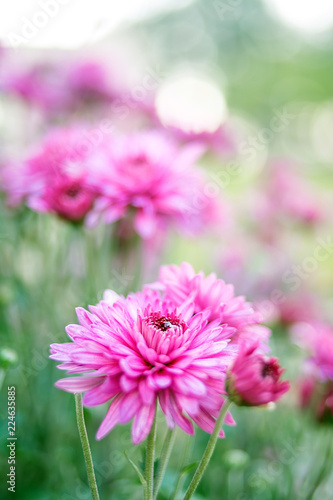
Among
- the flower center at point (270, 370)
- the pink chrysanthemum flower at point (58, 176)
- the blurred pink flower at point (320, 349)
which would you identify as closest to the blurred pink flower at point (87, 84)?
the pink chrysanthemum flower at point (58, 176)

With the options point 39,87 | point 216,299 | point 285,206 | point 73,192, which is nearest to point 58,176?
point 73,192

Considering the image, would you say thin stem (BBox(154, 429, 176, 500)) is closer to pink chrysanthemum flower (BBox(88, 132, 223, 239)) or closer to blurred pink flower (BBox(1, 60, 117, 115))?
pink chrysanthemum flower (BBox(88, 132, 223, 239))

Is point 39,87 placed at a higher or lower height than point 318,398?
higher

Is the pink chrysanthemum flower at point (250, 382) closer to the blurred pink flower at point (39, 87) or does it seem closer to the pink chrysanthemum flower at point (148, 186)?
the pink chrysanthemum flower at point (148, 186)

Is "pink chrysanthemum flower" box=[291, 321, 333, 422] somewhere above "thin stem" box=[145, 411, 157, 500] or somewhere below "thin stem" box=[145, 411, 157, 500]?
above

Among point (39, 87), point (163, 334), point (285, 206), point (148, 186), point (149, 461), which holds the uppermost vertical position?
point (39, 87)

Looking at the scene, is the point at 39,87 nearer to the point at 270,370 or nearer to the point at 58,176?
the point at 58,176

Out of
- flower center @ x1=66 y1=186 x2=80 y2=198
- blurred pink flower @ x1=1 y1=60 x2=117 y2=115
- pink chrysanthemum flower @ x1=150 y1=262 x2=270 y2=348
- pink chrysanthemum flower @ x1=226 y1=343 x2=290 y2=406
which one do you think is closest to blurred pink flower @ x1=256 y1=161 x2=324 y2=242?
blurred pink flower @ x1=1 y1=60 x2=117 y2=115
